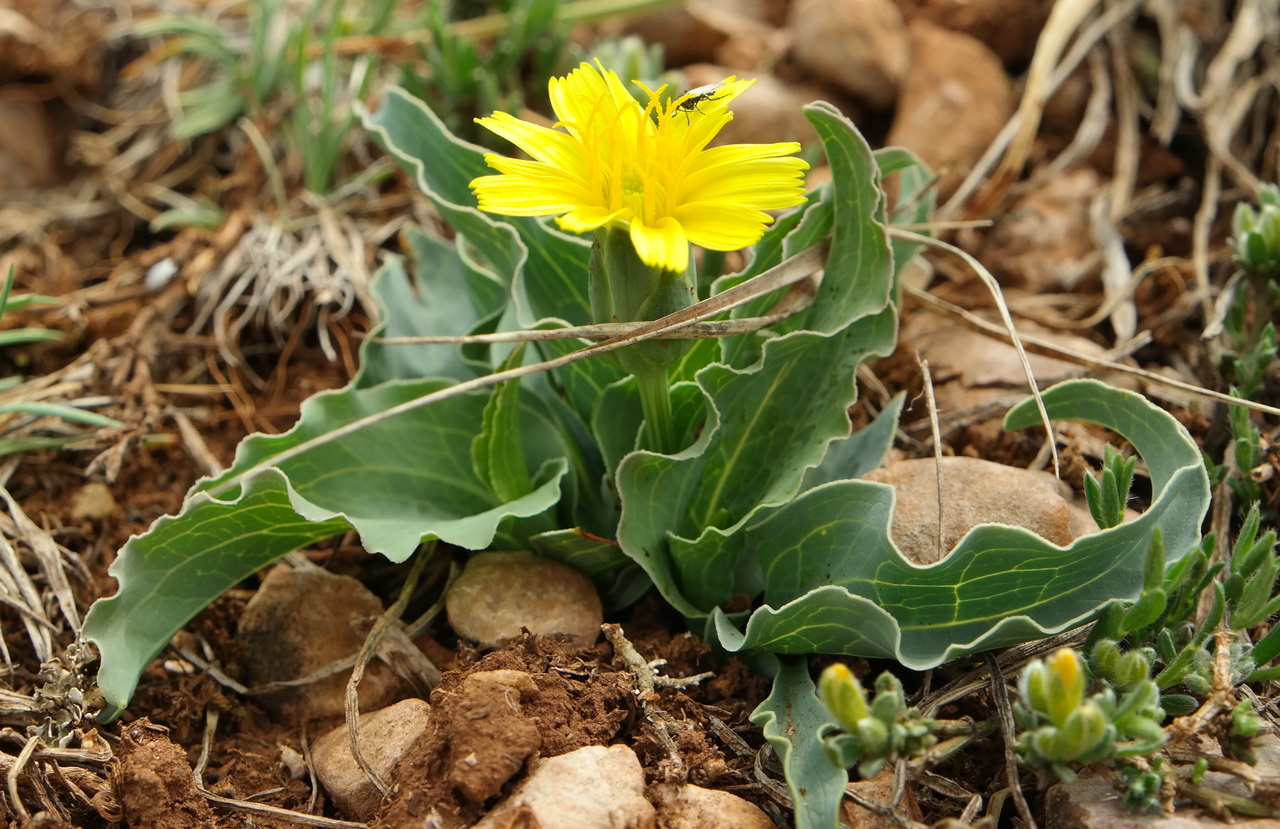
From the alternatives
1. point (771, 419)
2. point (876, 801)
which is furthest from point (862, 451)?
point (876, 801)

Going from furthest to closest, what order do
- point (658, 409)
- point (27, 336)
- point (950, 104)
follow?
point (950, 104)
point (27, 336)
point (658, 409)

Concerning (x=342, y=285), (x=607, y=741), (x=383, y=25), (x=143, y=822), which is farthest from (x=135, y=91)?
(x=607, y=741)

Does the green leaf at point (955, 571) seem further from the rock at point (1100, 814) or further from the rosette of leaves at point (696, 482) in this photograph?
the rock at point (1100, 814)

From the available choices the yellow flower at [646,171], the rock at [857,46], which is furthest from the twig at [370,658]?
the rock at [857,46]

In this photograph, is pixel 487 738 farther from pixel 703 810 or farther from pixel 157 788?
pixel 157 788

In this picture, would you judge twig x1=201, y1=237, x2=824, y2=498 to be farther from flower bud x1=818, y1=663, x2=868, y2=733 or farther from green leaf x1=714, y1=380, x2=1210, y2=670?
flower bud x1=818, y1=663, x2=868, y2=733

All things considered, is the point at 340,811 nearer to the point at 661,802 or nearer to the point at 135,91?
the point at 661,802

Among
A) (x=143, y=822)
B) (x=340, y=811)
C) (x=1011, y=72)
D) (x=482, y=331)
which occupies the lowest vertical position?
(x=340, y=811)
